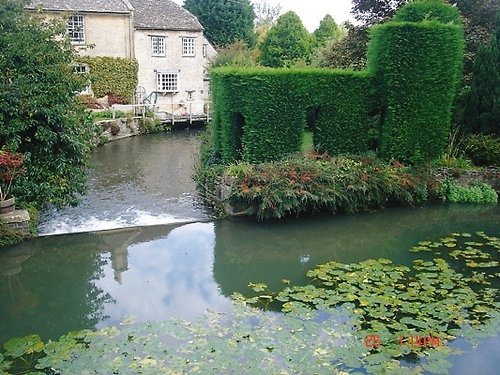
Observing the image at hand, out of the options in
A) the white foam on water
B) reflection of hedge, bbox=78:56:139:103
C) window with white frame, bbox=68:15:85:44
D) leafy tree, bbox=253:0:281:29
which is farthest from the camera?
leafy tree, bbox=253:0:281:29

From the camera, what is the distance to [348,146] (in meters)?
13.4

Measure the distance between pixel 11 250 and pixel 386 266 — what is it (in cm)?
669

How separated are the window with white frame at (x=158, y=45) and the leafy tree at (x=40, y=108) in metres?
20.4

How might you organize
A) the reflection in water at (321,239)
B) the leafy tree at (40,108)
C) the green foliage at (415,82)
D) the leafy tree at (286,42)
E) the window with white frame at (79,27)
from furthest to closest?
the leafy tree at (286,42)
the window with white frame at (79,27)
the green foliage at (415,82)
the leafy tree at (40,108)
the reflection in water at (321,239)

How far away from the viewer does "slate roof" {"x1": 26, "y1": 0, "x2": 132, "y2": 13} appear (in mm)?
26598

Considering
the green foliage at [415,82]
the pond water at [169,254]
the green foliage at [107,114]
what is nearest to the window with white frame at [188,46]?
the green foliage at [107,114]

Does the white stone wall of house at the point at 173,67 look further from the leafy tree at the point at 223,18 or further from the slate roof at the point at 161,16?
the leafy tree at the point at 223,18

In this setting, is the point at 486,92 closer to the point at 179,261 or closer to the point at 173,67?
the point at 179,261

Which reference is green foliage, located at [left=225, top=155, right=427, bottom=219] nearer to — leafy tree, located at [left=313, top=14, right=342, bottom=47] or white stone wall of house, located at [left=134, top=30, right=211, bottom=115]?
white stone wall of house, located at [left=134, top=30, right=211, bottom=115]

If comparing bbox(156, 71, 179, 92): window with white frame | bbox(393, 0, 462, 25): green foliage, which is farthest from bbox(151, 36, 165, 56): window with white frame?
bbox(393, 0, 462, 25): green foliage

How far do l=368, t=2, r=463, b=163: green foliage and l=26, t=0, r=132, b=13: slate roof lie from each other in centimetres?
1912

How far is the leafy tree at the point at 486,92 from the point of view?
14.0m

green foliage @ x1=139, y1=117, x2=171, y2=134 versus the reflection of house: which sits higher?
the reflection of house

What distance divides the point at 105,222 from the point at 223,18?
36282 millimetres
